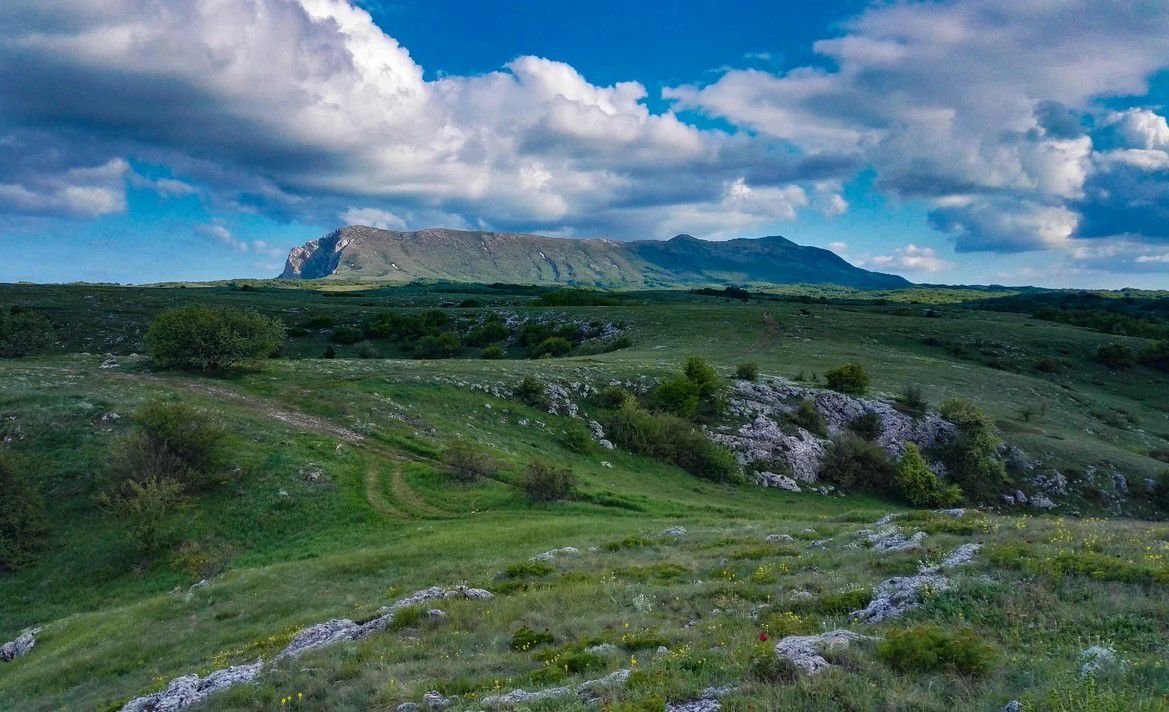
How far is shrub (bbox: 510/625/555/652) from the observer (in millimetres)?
14000

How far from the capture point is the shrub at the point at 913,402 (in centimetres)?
5891

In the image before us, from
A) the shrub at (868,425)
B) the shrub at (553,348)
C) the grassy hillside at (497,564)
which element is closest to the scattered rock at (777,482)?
the grassy hillside at (497,564)

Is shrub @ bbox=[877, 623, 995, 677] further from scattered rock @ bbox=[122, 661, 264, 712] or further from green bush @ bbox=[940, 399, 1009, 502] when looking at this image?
green bush @ bbox=[940, 399, 1009, 502]

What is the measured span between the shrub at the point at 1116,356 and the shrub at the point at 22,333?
459ft

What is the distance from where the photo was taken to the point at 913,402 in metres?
60.4

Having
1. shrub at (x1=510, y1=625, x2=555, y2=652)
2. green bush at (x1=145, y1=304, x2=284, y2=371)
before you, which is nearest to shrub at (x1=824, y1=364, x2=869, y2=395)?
green bush at (x1=145, y1=304, x2=284, y2=371)

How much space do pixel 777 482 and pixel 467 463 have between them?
958 inches

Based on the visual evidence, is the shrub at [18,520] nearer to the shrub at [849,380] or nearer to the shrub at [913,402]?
the shrub at [849,380]

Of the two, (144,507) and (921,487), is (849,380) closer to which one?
(921,487)

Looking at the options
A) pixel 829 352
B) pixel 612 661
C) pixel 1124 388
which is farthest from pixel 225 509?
pixel 1124 388

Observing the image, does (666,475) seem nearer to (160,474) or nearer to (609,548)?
(609,548)

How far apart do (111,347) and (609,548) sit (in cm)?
8486

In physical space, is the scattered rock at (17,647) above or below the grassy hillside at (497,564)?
below

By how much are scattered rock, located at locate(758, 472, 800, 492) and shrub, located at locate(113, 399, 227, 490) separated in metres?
36.0
